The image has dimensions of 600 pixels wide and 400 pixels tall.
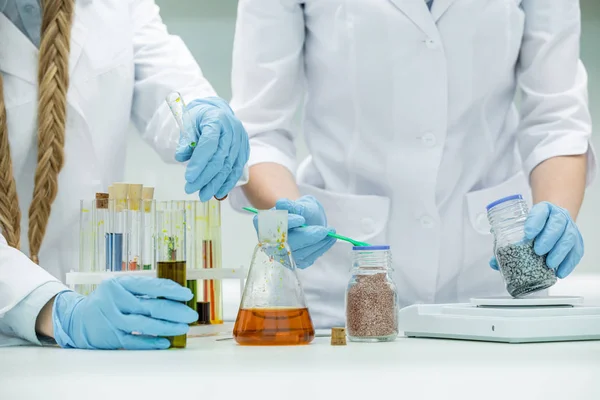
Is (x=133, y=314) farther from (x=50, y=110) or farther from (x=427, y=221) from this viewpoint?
(x=427, y=221)

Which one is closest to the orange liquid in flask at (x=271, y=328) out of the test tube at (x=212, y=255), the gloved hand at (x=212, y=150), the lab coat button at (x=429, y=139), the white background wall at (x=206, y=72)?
the test tube at (x=212, y=255)

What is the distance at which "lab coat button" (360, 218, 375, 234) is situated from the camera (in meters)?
1.77

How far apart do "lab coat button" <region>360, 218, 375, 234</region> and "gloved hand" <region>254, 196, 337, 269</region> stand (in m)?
0.25

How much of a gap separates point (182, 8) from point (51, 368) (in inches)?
108

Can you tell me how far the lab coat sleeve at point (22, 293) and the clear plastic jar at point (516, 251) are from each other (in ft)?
2.21

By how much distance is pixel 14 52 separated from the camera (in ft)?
4.84

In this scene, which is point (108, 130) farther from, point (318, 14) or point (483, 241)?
point (483, 241)

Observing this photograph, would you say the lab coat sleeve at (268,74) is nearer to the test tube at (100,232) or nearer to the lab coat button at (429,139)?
the lab coat button at (429,139)

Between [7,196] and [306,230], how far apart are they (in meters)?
0.51

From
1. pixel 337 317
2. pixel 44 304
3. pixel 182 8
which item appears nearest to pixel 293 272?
pixel 44 304

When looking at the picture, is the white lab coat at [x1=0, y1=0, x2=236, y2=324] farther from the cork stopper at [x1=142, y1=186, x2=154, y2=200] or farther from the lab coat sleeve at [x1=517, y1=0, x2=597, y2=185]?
the lab coat sleeve at [x1=517, y1=0, x2=597, y2=185]

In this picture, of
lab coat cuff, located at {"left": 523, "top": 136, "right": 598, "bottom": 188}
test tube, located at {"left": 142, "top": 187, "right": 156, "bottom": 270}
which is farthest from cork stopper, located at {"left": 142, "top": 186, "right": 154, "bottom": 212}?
lab coat cuff, located at {"left": 523, "top": 136, "right": 598, "bottom": 188}

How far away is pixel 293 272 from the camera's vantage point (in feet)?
3.85

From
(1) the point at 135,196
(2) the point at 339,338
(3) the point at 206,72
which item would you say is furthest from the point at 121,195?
(3) the point at 206,72
